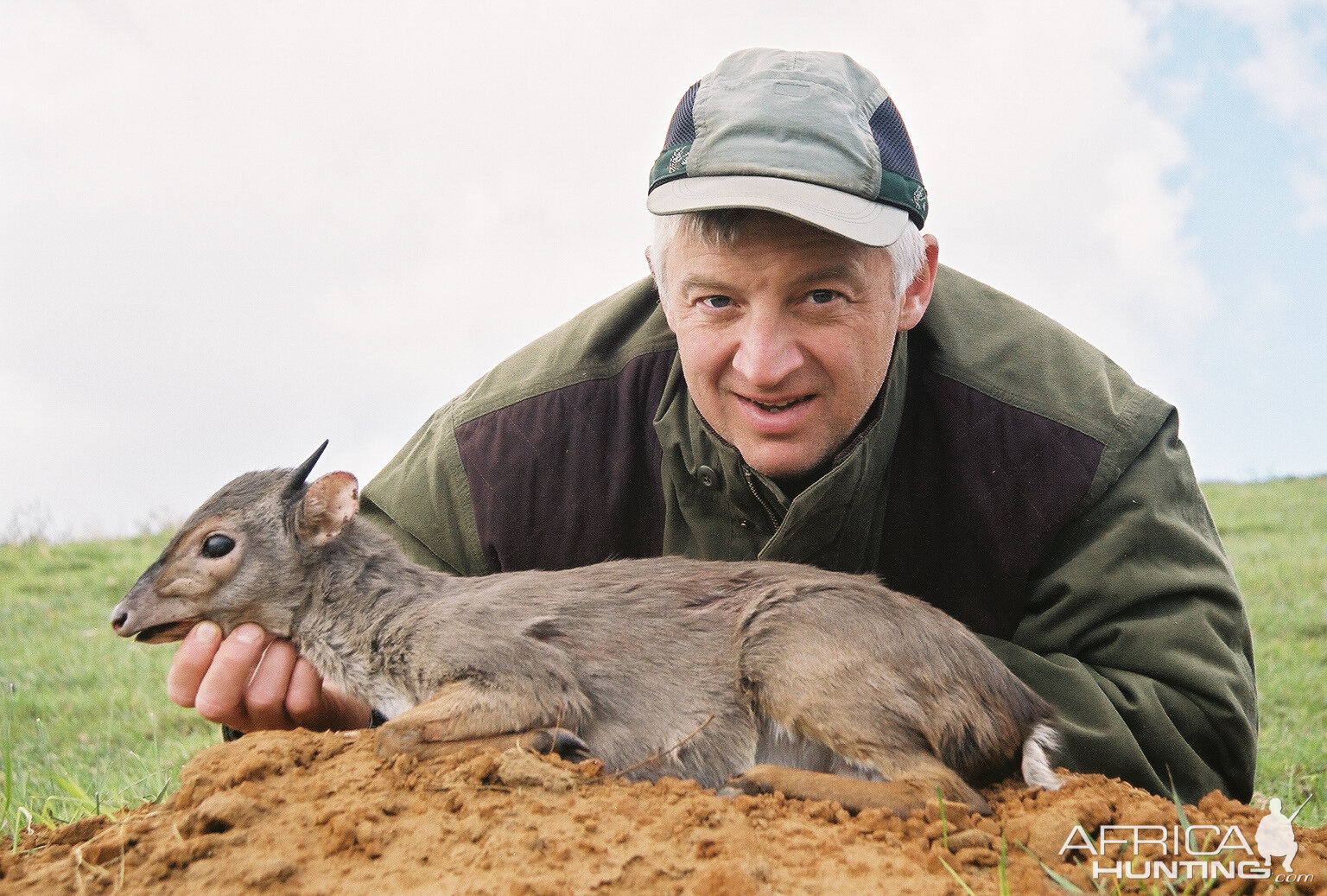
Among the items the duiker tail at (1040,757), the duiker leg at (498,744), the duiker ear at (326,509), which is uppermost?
the duiker ear at (326,509)

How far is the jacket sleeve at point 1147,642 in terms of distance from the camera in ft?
13.6

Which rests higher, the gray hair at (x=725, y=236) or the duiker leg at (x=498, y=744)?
the gray hair at (x=725, y=236)

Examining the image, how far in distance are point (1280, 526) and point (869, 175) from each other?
466 inches

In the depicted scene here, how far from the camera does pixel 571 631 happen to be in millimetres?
3738

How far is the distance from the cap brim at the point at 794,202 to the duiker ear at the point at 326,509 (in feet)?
4.89

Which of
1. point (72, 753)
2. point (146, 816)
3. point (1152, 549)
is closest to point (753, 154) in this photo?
point (1152, 549)

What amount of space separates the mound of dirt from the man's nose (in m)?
1.57

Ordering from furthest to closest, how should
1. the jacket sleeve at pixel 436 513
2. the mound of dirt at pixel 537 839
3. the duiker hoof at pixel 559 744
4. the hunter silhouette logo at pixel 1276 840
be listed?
the jacket sleeve at pixel 436 513
the duiker hoof at pixel 559 744
the hunter silhouette logo at pixel 1276 840
the mound of dirt at pixel 537 839

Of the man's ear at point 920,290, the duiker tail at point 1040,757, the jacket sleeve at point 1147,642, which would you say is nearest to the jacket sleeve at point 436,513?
the man's ear at point 920,290

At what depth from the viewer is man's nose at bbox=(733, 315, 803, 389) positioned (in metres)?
4.09

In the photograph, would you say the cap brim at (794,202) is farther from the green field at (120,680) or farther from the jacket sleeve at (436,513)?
the green field at (120,680)

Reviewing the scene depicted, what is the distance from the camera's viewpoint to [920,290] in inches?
187

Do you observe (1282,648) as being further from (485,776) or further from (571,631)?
(485,776)

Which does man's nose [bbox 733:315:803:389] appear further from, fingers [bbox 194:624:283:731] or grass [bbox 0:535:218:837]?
grass [bbox 0:535:218:837]
